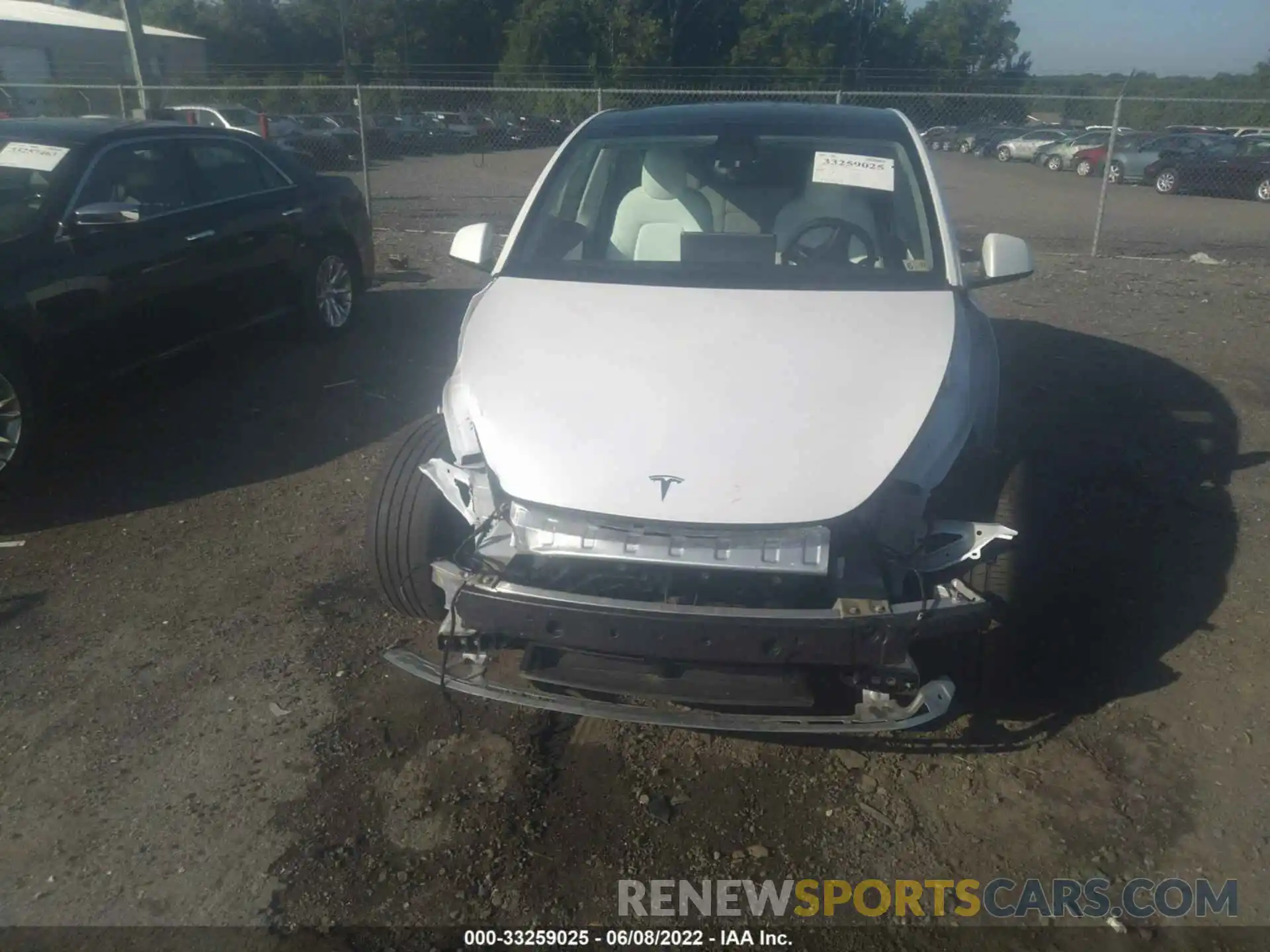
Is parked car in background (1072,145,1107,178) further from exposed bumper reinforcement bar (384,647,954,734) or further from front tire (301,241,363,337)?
exposed bumper reinforcement bar (384,647,954,734)

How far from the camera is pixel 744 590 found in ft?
8.59

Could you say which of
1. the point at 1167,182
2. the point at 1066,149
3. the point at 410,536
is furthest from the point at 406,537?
the point at 1066,149

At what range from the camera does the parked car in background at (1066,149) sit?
30156 millimetres

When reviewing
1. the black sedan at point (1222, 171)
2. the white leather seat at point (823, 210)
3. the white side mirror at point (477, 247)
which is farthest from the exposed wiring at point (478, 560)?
the black sedan at point (1222, 171)

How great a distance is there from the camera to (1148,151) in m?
24.3

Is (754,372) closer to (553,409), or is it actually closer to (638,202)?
(553,409)

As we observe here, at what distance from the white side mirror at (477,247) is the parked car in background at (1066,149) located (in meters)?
30.0

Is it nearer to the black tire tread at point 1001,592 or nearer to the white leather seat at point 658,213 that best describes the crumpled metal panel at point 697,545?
the black tire tread at point 1001,592

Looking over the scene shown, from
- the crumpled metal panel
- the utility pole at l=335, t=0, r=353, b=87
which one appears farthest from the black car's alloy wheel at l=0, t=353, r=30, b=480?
the utility pole at l=335, t=0, r=353, b=87

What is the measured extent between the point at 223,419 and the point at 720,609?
4.25 metres

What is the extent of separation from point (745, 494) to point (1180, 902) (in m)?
1.49

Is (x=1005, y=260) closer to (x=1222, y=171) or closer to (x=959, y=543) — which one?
(x=959, y=543)

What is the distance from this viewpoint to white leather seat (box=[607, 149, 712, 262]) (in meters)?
4.32

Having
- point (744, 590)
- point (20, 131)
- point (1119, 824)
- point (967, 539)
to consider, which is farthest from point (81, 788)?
point (20, 131)
